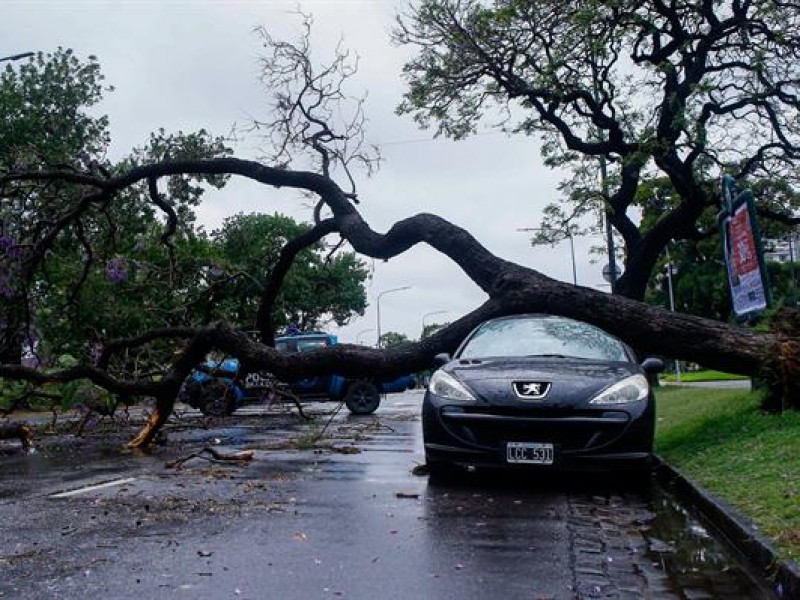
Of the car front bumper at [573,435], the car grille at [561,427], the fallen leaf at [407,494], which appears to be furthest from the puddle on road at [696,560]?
the fallen leaf at [407,494]

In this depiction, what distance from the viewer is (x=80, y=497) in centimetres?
725

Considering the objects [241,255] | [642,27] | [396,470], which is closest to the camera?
[396,470]

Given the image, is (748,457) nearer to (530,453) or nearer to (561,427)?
(561,427)

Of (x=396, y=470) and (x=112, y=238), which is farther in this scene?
(x=112, y=238)

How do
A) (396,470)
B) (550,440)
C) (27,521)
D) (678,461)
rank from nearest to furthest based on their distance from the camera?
(27,521) → (550,440) → (678,461) → (396,470)

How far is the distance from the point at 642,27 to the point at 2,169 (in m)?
12.5

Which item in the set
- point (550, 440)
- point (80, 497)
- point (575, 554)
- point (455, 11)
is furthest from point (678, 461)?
point (455, 11)

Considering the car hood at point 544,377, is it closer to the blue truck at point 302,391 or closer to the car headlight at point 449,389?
the car headlight at point 449,389

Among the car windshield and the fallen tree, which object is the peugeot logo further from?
the fallen tree

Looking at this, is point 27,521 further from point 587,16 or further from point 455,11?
point 455,11

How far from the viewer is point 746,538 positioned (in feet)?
15.8

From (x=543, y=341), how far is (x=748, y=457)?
220cm

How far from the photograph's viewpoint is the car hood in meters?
7.02

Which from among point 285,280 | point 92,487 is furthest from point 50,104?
point 92,487
